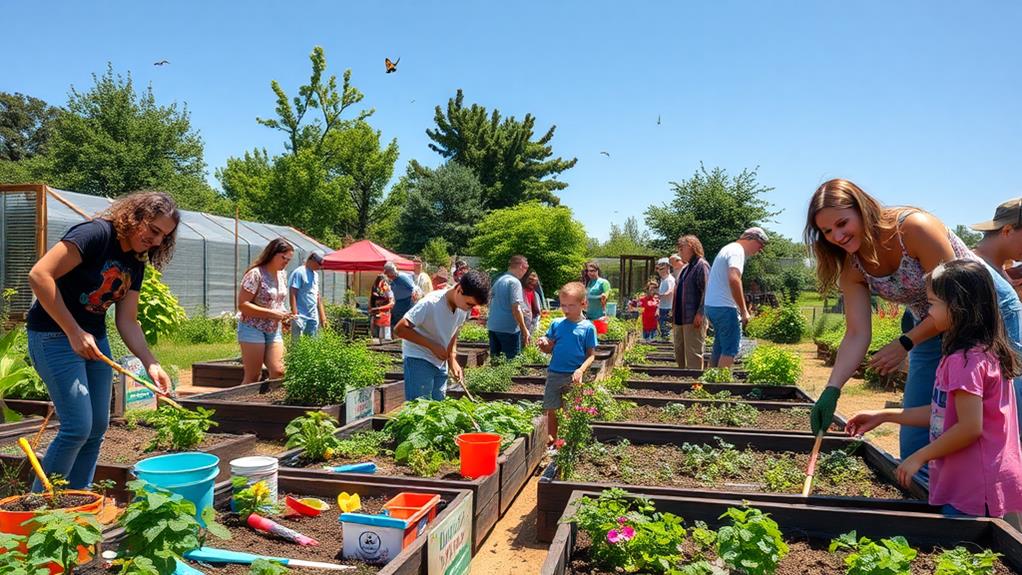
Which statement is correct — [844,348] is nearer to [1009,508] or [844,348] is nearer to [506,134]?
[1009,508]

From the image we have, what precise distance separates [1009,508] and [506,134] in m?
37.2

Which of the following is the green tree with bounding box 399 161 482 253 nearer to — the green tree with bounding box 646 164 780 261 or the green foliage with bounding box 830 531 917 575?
the green tree with bounding box 646 164 780 261

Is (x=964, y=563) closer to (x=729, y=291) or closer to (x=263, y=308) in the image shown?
(x=729, y=291)

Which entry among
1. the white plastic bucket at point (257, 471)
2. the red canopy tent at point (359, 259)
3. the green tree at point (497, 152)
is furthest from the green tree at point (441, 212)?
the white plastic bucket at point (257, 471)

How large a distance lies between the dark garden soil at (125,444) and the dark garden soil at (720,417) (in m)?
3.25

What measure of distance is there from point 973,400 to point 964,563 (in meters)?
0.59

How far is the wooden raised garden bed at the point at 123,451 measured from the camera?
12.0 feet

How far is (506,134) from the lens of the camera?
38.2 metres

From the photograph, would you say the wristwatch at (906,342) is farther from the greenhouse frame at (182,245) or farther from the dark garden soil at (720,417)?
the greenhouse frame at (182,245)

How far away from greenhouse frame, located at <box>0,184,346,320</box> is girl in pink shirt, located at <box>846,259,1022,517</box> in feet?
29.7

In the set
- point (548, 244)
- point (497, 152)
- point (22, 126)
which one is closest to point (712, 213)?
point (548, 244)

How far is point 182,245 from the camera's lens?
1384cm

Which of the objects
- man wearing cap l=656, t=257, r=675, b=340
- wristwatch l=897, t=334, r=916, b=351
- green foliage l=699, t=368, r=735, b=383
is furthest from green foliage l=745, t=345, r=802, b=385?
man wearing cap l=656, t=257, r=675, b=340

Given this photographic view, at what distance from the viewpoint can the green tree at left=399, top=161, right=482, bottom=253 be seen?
33531 millimetres
